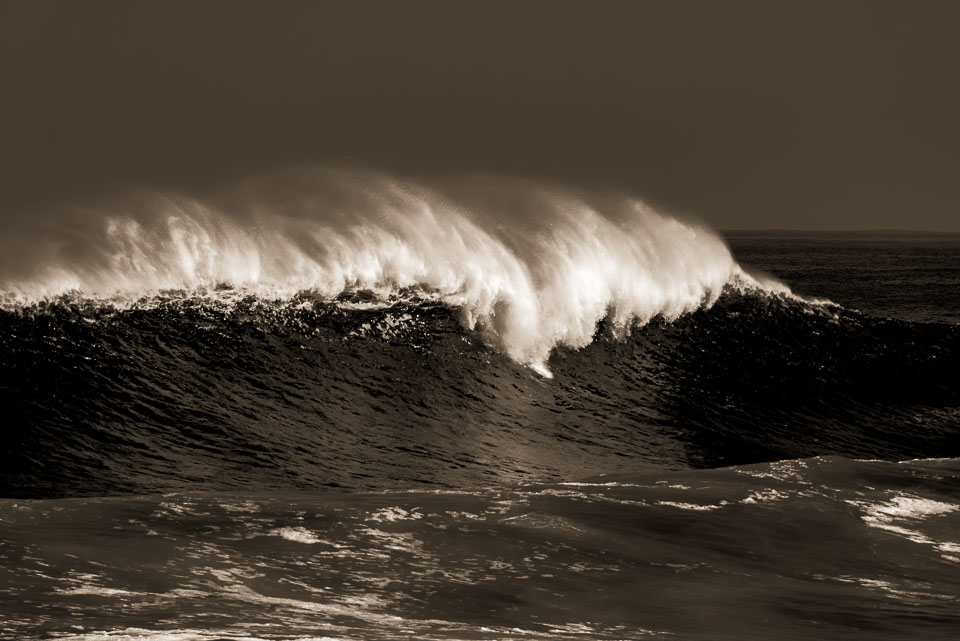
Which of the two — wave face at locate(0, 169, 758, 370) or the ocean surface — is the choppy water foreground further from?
wave face at locate(0, 169, 758, 370)

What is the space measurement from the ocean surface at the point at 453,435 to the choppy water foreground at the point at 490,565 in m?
0.02

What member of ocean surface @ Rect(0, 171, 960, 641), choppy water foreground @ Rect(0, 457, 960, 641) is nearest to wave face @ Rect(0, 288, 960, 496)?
ocean surface @ Rect(0, 171, 960, 641)

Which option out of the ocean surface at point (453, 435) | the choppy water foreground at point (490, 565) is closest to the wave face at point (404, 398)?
the ocean surface at point (453, 435)

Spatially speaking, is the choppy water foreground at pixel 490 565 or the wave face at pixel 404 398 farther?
the wave face at pixel 404 398

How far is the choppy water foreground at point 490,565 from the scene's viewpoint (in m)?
4.10

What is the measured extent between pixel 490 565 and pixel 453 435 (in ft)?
19.2

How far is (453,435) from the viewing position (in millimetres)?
10781

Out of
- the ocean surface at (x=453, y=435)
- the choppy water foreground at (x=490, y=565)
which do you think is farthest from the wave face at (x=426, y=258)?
the choppy water foreground at (x=490, y=565)

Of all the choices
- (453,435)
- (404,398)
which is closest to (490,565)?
(453,435)

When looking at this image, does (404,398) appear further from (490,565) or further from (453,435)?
(490,565)

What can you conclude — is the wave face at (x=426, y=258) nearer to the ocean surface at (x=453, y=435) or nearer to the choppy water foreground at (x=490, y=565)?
the ocean surface at (x=453, y=435)

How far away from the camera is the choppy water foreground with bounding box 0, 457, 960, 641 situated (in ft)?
13.5

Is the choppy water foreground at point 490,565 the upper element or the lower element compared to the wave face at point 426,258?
lower

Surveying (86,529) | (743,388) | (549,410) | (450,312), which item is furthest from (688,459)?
(86,529)
